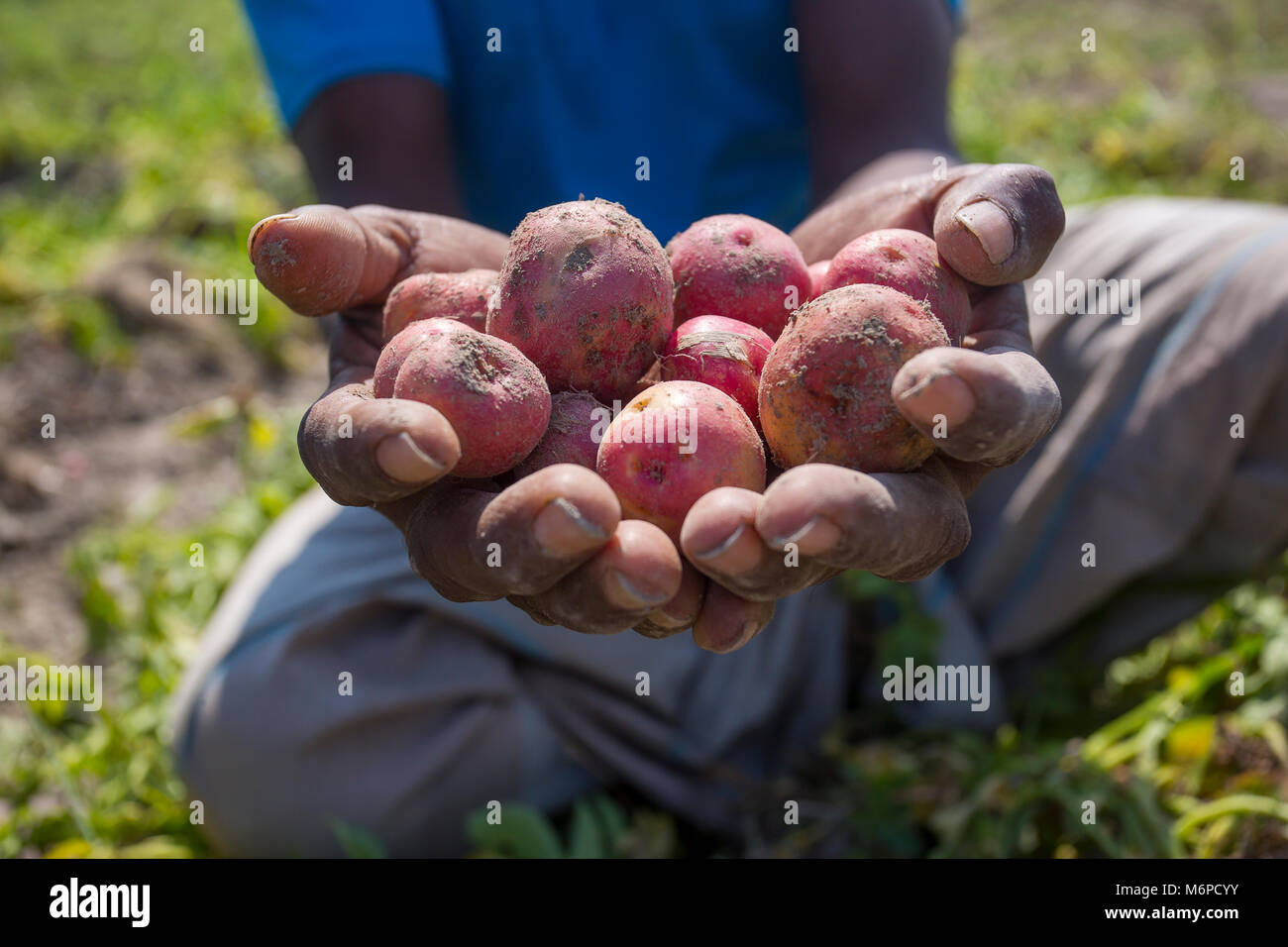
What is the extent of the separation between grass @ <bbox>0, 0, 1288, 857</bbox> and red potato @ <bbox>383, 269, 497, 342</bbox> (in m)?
1.21

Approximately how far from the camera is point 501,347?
5.31 ft

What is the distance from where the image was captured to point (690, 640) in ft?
9.07

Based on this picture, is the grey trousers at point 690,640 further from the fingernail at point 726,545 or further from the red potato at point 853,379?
the fingernail at point 726,545

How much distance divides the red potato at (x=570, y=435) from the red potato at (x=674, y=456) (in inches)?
2.7

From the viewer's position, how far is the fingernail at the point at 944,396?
54.2 inches

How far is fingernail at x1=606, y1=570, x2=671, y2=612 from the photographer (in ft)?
4.42
